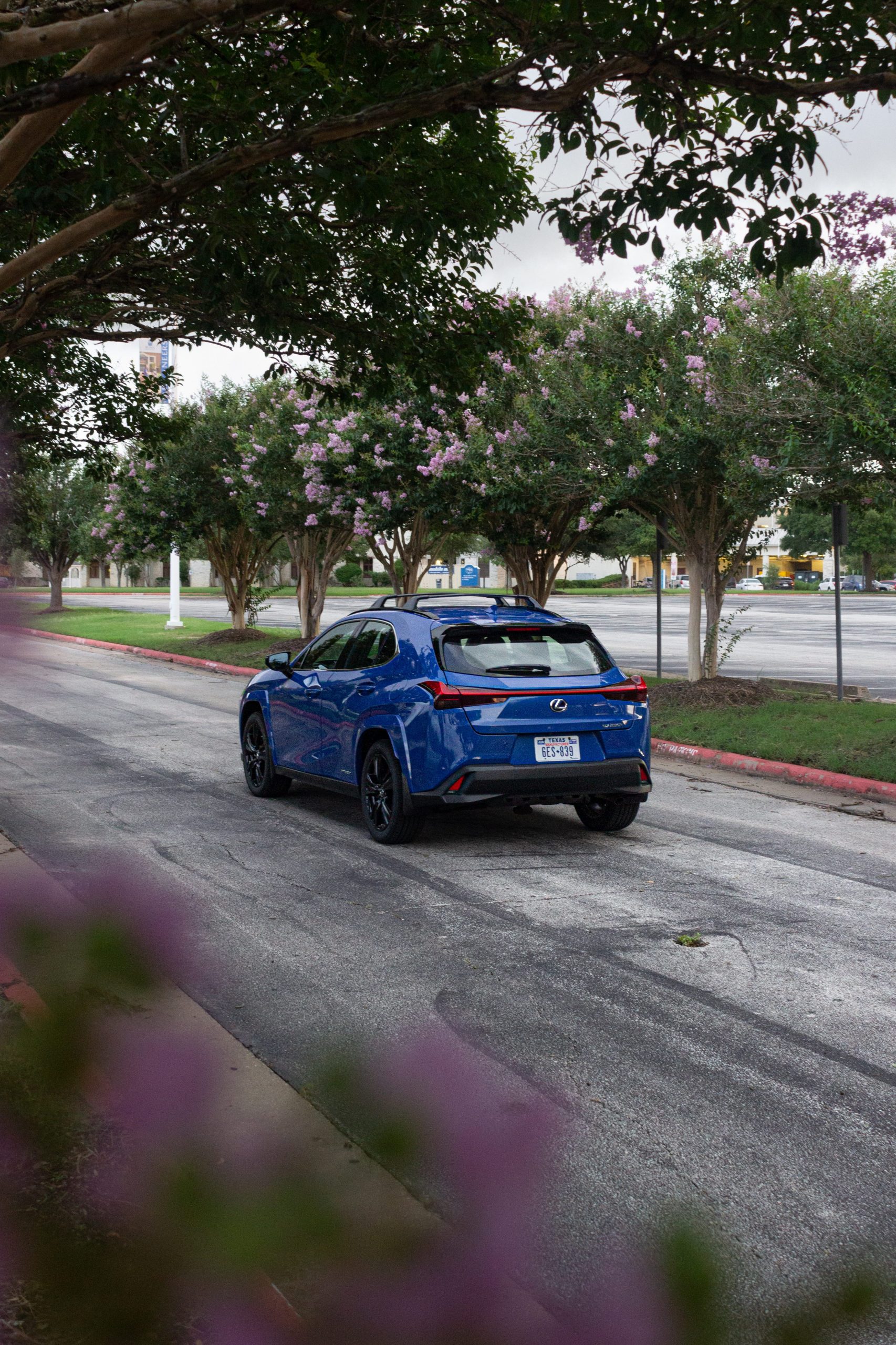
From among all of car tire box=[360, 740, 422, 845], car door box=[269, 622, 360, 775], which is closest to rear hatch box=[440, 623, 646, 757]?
car tire box=[360, 740, 422, 845]

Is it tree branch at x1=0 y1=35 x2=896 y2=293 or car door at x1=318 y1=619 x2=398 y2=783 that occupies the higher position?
tree branch at x1=0 y1=35 x2=896 y2=293

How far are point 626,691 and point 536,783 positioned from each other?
3.55 ft

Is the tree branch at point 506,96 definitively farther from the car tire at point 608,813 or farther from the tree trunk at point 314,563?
the tree trunk at point 314,563

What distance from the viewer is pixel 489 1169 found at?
930 millimetres

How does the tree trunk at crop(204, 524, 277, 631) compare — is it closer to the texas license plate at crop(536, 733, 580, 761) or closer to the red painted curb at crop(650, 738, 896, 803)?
the red painted curb at crop(650, 738, 896, 803)

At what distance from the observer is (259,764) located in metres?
11.4

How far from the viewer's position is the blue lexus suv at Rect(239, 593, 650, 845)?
344 inches

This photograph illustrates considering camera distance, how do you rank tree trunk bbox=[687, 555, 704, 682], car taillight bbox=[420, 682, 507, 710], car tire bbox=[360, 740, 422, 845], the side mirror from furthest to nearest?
tree trunk bbox=[687, 555, 704, 682]
the side mirror
car tire bbox=[360, 740, 422, 845]
car taillight bbox=[420, 682, 507, 710]

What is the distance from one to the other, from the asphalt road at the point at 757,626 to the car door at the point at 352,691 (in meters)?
2.22

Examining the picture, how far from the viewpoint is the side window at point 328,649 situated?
1039cm

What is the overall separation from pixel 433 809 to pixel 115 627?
30292mm

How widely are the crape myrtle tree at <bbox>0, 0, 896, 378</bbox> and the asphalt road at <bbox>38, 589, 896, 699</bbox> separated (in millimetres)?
2691

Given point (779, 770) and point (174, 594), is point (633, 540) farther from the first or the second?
point (779, 770)

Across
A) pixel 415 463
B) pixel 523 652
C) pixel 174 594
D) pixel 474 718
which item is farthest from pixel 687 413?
pixel 174 594
